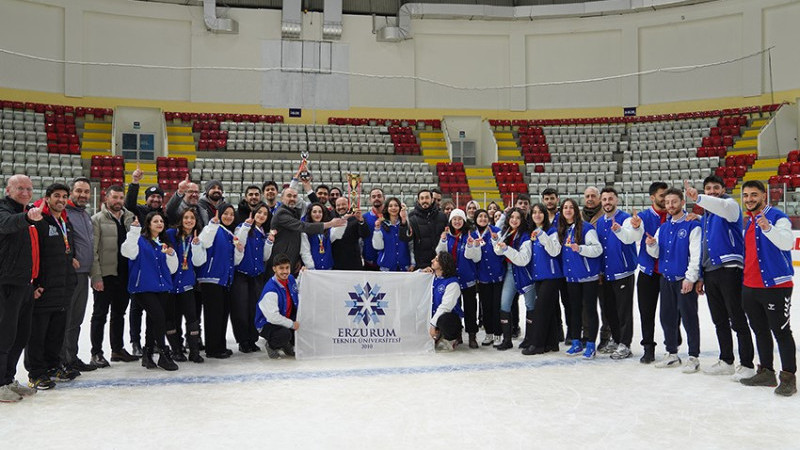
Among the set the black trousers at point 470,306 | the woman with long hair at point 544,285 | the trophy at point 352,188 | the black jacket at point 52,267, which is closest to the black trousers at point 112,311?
the black jacket at point 52,267

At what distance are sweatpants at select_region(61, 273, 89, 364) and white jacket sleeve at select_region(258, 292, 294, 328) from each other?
161 cm

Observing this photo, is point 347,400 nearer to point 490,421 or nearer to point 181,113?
point 490,421

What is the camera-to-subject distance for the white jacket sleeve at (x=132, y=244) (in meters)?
6.01

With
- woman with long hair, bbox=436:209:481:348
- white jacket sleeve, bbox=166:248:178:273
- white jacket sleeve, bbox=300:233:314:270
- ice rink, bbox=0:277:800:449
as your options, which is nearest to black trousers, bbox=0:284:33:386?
ice rink, bbox=0:277:800:449

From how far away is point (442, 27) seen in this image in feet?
82.5

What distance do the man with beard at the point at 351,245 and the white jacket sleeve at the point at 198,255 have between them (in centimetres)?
167

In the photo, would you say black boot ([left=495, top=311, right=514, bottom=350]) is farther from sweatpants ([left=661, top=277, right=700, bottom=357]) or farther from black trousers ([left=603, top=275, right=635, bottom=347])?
sweatpants ([left=661, top=277, right=700, bottom=357])

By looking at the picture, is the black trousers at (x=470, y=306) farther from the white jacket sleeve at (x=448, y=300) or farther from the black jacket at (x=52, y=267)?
the black jacket at (x=52, y=267)

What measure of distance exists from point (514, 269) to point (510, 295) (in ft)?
0.96

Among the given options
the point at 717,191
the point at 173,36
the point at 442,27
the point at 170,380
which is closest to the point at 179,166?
the point at 173,36

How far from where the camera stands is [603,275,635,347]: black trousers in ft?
21.7

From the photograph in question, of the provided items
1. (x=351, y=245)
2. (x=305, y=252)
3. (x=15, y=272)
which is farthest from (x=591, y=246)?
(x=15, y=272)

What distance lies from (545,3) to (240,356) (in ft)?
71.6

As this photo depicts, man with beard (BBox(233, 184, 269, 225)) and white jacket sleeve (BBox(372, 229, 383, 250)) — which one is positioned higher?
man with beard (BBox(233, 184, 269, 225))
